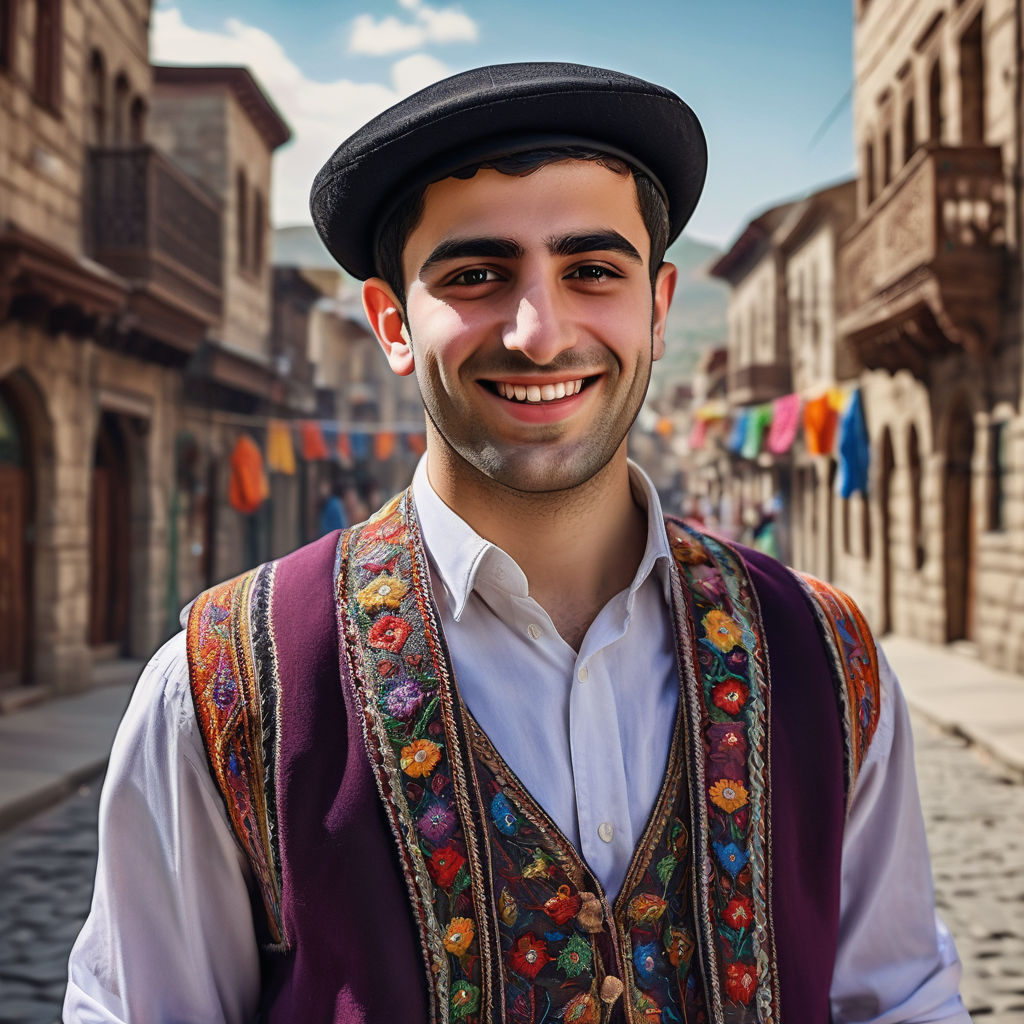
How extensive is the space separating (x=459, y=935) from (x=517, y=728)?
0.29m

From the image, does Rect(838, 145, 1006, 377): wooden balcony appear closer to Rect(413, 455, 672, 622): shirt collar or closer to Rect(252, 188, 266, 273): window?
Rect(413, 455, 672, 622): shirt collar

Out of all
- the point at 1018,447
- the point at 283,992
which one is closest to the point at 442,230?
the point at 283,992

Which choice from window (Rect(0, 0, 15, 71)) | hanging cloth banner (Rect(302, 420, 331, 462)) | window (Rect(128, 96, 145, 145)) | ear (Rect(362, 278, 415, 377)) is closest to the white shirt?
ear (Rect(362, 278, 415, 377))

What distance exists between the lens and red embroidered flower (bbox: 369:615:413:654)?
1630mm

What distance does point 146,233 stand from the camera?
42.9 feet

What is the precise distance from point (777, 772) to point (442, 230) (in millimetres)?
907

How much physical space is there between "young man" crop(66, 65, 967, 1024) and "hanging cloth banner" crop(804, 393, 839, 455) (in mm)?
13477

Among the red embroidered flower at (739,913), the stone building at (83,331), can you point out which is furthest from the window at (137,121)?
the red embroidered flower at (739,913)

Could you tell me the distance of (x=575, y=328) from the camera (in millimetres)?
1658

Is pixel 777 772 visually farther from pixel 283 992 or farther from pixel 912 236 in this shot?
pixel 912 236

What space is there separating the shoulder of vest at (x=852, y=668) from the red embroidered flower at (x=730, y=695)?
0.15 metres

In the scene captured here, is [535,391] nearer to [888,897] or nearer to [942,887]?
[888,897]

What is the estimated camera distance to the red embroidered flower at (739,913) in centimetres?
→ 156

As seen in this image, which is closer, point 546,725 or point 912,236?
point 546,725
